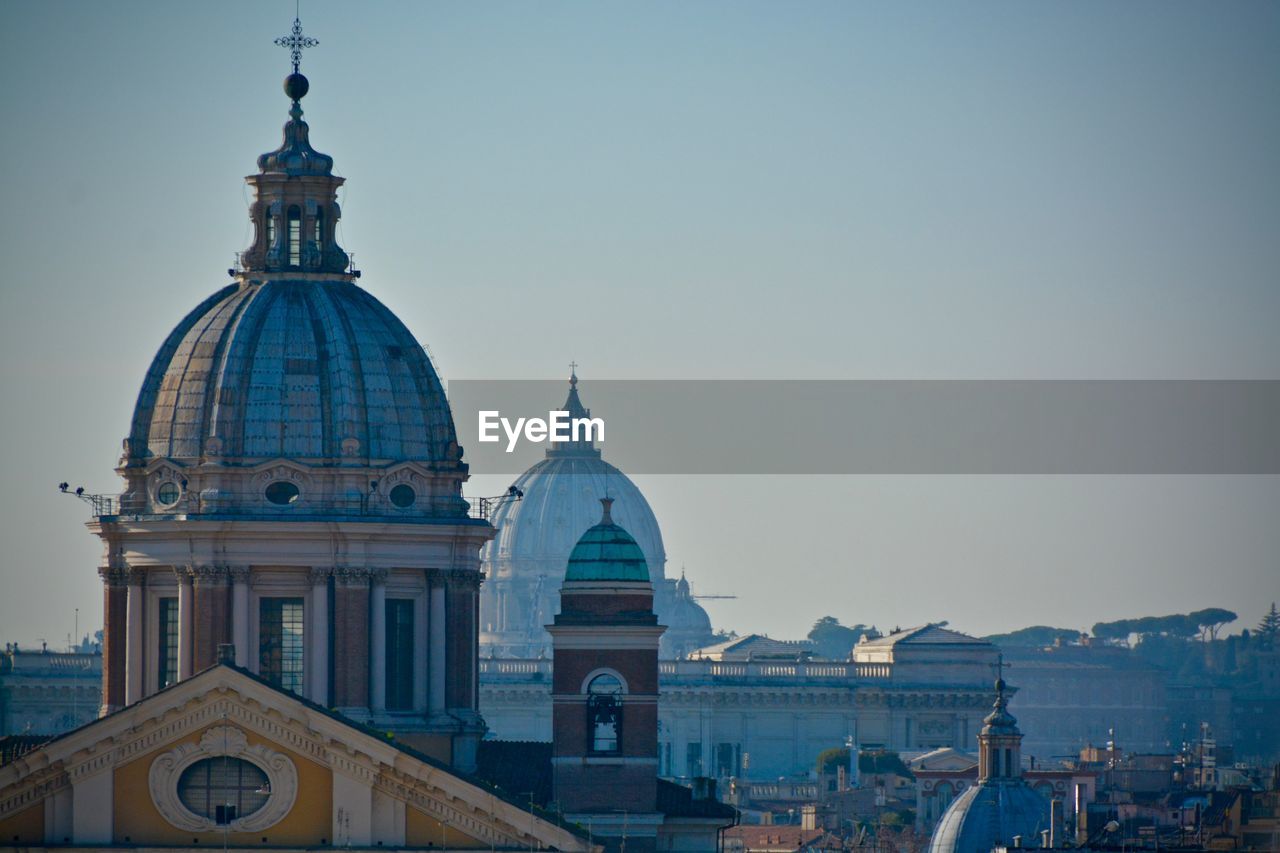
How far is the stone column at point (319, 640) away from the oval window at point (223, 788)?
71.6 ft

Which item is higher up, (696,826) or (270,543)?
(270,543)

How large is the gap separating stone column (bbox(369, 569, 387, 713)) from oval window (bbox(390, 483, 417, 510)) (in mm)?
1782

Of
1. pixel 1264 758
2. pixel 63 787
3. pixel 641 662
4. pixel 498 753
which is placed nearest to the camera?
pixel 63 787

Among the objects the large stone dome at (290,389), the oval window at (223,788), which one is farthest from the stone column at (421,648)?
the oval window at (223,788)

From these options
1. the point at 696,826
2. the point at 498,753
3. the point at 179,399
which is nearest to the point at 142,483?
the point at 179,399

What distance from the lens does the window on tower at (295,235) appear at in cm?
11512

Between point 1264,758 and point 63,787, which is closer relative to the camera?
point 63,787

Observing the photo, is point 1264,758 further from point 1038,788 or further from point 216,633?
point 216,633

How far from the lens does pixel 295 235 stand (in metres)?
116

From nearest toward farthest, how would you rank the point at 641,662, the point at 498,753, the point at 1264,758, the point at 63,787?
the point at 63,787 → the point at 641,662 → the point at 498,753 → the point at 1264,758

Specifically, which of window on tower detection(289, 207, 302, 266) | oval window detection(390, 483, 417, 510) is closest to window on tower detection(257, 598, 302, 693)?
oval window detection(390, 483, 417, 510)

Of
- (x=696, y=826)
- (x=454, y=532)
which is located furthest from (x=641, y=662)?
(x=454, y=532)

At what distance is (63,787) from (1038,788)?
9695 centimetres

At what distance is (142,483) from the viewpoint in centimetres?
11294
